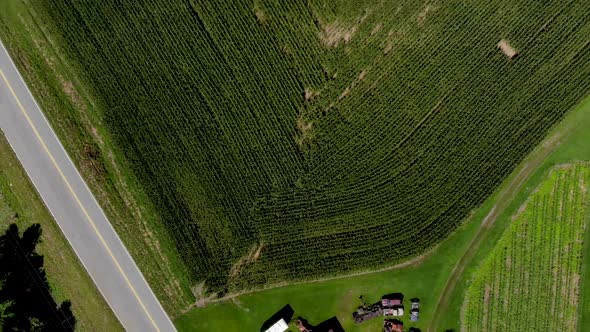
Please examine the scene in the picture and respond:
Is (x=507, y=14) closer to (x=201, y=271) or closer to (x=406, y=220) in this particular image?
(x=406, y=220)

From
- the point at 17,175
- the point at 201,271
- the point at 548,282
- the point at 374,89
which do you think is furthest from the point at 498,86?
the point at 17,175

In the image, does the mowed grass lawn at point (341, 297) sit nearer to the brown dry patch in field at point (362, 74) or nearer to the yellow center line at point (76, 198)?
the yellow center line at point (76, 198)

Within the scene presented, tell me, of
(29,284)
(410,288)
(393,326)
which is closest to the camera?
(393,326)

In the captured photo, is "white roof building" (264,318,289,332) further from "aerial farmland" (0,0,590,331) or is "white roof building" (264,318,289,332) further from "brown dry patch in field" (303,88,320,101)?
"brown dry patch in field" (303,88,320,101)

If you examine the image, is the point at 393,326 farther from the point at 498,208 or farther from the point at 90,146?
the point at 90,146

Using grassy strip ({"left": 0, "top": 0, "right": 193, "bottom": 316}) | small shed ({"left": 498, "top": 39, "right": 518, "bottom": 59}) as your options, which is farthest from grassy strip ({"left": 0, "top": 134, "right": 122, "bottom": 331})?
small shed ({"left": 498, "top": 39, "right": 518, "bottom": 59})

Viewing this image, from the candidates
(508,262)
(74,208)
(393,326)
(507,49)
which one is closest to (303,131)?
(393,326)
